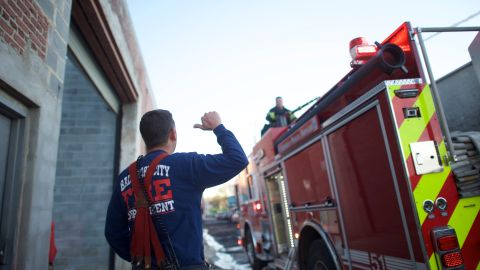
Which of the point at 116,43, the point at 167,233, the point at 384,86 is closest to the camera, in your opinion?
the point at 167,233

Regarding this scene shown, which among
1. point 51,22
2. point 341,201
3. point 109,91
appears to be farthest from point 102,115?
point 341,201

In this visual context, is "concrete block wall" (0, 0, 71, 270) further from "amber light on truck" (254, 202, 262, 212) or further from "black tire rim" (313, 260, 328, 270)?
"amber light on truck" (254, 202, 262, 212)

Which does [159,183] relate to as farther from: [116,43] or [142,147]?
[142,147]

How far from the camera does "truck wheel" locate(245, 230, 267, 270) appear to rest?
712 centimetres

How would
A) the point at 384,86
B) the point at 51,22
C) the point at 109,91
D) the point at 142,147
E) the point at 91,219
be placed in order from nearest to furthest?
1. the point at 384,86
2. the point at 51,22
3. the point at 109,91
4. the point at 91,219
5. the point at 142,147

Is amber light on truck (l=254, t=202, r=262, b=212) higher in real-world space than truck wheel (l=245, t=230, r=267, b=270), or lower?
higher

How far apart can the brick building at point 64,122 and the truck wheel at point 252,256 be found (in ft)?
9.26

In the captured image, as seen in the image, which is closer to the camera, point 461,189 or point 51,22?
point 461,189

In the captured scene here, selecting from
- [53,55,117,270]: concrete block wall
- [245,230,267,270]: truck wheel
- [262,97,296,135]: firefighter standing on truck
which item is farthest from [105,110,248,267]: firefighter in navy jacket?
[245,230,267,270]: truck wheel

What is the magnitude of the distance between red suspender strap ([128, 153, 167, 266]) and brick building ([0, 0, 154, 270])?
107 cm

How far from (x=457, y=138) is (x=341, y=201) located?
1178 millimetres

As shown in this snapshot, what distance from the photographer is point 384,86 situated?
2539 mm

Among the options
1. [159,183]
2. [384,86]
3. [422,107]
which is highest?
[384,86]

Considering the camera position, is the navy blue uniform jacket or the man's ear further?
the man's ear
